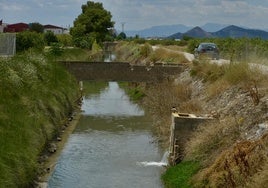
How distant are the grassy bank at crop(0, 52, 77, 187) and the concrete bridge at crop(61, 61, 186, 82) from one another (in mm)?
1841

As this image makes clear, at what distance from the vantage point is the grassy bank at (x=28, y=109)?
16.7 m

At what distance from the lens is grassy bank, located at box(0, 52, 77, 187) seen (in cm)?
1669

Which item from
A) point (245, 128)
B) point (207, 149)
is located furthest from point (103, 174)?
point (245, 128)

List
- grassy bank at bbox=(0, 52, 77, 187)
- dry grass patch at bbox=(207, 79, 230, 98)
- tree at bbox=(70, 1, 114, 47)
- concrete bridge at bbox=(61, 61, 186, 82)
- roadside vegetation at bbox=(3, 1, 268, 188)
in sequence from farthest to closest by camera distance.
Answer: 1. tree at bbox=(70, 1, 114, 47)
2. concrete bridge at bbox=(61, 61, 186, 82)
3. dry grass patch at bbox=(207, 79, 230, 98)
4. grassy bank at bbox=(0, 52, 77, 187)
5. roadside vegetation at bbox=(3, 1, 268, 188)

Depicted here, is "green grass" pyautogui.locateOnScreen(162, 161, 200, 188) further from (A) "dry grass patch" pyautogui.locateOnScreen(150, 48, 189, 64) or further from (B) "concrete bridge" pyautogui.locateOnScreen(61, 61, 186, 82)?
(A) "dry grass patch" pyautogui.locateOnScreen(150, 48, 189, 64)

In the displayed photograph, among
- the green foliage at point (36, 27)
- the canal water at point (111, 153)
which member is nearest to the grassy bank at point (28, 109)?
the canal water at point (111, 153)

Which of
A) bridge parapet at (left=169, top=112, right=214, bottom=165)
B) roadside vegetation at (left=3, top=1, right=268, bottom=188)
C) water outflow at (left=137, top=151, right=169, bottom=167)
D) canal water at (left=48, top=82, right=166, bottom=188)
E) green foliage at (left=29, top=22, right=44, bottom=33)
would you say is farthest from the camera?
green foliage at (left=29, top=22, right=44, bottom=33)

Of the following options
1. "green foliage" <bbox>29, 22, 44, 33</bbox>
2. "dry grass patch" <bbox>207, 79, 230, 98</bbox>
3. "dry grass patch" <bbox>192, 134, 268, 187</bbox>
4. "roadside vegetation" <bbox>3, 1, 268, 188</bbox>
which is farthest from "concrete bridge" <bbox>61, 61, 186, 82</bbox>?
"green foliage" <bbox>29, 22, 44, 33</bbox>

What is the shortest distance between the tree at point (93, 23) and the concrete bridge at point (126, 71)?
56042mm

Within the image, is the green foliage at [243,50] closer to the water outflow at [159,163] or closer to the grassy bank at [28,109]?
the water outflow at [159,163]

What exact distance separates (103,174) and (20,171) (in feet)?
16.1

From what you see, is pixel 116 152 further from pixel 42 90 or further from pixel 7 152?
pixel 7 152

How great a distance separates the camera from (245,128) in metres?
18.6

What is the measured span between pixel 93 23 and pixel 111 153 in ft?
252
